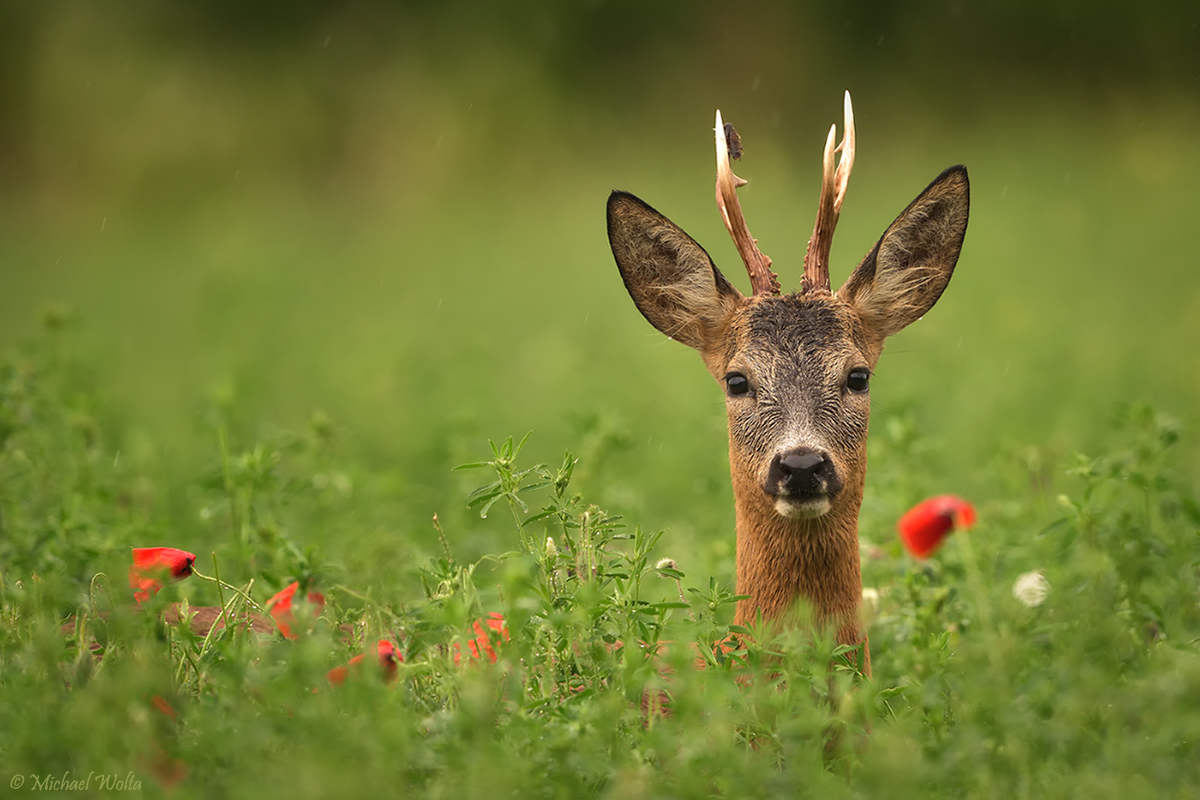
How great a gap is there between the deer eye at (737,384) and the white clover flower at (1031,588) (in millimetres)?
987

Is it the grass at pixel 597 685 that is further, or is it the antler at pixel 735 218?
the antler at pixel 735 218

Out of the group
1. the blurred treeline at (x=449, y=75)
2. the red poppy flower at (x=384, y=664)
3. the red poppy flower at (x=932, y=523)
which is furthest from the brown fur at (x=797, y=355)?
the blurred treeline at (x=449, y=75)

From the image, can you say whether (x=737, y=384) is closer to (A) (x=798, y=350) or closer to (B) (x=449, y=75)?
(A) (x=798, y=350)

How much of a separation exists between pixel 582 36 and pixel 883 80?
4472mm

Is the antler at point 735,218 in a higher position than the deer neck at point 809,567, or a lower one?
higher

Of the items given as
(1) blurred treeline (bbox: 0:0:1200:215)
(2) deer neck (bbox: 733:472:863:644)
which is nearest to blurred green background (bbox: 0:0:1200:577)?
(1) blurred treeline (bbox: 0:0:1200:215)

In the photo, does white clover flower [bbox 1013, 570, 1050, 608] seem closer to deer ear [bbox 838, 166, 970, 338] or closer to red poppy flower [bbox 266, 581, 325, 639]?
deer ear [bbox 838, 166, 970, 338]

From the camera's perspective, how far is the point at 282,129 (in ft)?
54.9

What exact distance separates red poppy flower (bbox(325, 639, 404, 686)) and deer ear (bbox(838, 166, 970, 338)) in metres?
1.83

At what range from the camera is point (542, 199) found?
1564cm

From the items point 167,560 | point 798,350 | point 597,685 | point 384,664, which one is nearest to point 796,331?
point 798,350

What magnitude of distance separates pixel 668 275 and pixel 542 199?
38.9 ft

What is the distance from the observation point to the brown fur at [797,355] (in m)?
3.42

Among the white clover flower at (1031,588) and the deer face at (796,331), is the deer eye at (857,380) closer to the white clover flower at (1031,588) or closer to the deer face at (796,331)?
the deer face at (796,331)
